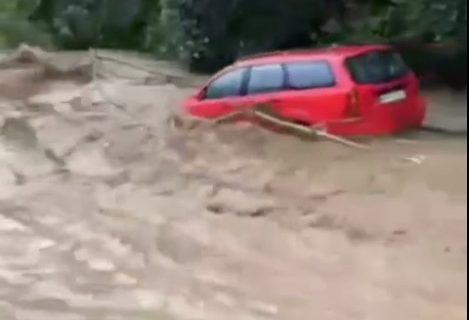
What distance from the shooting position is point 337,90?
1260 centimetres

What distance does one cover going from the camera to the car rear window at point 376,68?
12.7m

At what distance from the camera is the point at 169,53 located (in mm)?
22516

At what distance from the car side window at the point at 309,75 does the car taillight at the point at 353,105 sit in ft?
0.98

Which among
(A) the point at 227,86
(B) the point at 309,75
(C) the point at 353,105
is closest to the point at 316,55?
(B) the point at 309,75

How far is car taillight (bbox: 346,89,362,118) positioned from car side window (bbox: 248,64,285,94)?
1.01 meters

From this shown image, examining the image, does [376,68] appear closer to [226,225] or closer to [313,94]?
[313,94]

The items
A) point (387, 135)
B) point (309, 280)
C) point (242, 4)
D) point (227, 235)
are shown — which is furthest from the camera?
point (242, 4)

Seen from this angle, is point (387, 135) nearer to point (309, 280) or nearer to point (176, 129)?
point (176, 129)

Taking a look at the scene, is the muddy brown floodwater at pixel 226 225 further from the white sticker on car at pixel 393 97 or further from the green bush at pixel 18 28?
the green bush at pixel 18 28

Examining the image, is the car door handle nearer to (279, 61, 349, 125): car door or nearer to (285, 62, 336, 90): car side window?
(279, 61, 349, 125): car door

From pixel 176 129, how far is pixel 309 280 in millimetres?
5788

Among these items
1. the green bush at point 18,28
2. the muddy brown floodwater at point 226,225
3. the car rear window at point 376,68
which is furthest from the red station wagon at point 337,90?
the green bush at point 18,28

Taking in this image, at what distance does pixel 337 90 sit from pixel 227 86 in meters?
1.76

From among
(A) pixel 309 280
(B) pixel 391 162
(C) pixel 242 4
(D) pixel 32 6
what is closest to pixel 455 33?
(C) pixel 242 4
